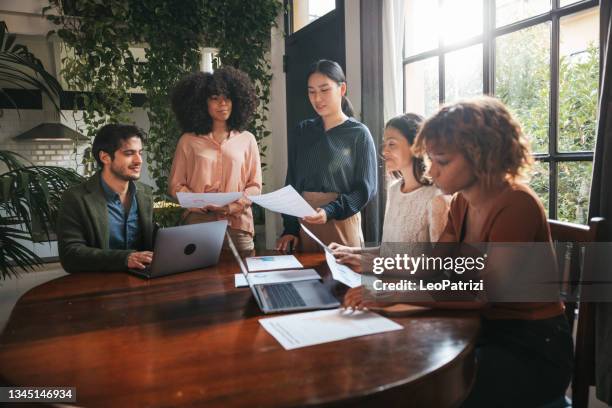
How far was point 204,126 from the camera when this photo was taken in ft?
7.85

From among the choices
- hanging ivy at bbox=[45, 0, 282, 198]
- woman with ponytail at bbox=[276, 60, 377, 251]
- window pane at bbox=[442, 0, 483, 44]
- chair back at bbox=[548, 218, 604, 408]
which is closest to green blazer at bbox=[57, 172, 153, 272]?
woman with ponytail at bbox=[276, 60, 377, 251]

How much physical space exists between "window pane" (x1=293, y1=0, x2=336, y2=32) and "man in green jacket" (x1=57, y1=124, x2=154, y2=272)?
2.09 meters

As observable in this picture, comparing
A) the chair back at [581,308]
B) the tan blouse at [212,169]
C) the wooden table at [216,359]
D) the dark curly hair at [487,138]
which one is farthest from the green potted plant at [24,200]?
the chair back at [581,308]

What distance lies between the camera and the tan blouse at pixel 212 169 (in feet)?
7.54

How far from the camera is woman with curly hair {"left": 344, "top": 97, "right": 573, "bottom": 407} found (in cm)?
106

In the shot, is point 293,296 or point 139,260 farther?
point 139,260

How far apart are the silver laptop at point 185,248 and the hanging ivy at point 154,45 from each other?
2.56 m

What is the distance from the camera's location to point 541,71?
207 centimetres

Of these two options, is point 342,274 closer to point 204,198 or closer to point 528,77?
point 204,198

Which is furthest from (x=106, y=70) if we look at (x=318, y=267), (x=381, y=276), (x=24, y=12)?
(x=381, y=276)

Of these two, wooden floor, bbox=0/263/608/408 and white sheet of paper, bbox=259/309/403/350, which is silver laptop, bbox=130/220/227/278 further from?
wooden floor, bbox=0/263/608/408

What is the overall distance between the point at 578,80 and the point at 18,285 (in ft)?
16.0

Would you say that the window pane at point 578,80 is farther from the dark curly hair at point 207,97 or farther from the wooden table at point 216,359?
the dark curly hair at point 207,97

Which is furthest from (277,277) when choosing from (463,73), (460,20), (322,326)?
(460,20)
